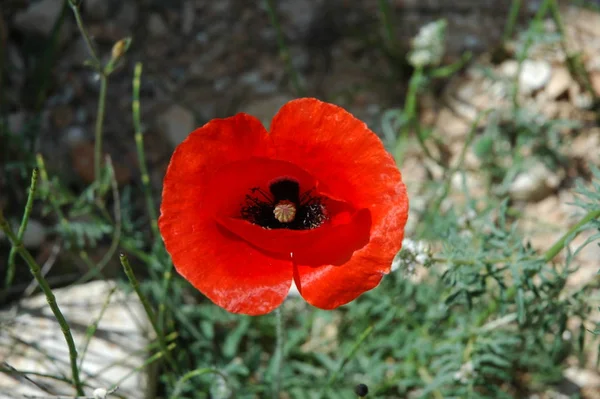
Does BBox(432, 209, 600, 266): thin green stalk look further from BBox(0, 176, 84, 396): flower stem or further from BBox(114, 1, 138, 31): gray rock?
BBox(114, 1, 138, 31): gray rock

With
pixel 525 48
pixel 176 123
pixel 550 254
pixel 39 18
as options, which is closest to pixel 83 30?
pixel 176 123

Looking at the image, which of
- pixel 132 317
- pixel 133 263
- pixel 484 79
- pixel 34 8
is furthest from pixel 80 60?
pixel 484 79

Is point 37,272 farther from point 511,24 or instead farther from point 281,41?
point 511,24

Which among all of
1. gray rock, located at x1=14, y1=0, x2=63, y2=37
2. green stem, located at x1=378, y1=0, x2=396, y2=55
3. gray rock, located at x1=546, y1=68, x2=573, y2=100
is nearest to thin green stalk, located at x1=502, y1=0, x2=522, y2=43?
gray rock, located at x1=546, y1=68, x2=573, y2=100

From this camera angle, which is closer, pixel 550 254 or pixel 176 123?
pixel 550 254

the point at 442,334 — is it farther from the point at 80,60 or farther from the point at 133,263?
the point at 80,60

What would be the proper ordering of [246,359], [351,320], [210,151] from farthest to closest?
[351,320] < [246,359] < [210,151]
